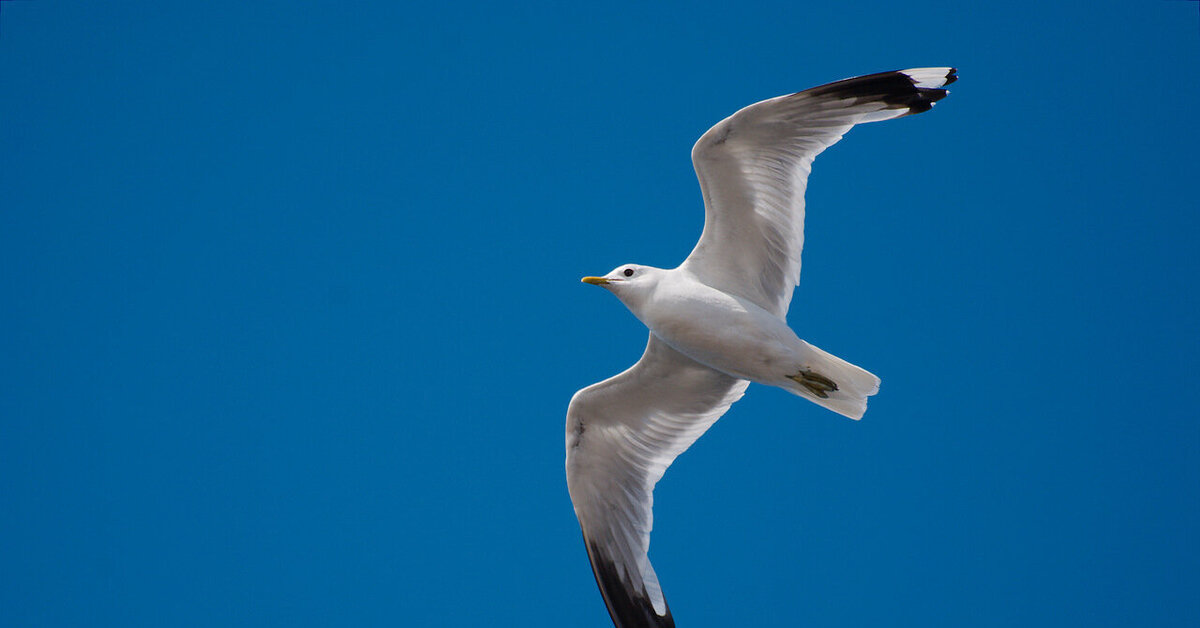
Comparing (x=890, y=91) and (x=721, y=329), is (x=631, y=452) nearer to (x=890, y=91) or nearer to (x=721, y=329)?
(x=721, y=329)

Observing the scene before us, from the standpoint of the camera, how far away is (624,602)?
627 centimetres

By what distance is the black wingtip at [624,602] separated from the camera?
6.25m

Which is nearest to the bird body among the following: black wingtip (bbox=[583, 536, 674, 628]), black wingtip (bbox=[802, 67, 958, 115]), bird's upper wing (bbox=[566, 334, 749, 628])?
bird's upper wing (bbox=[566, 334, 749, 628])

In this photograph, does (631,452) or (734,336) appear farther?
(631,452)

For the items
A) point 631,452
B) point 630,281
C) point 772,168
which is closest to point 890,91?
point 772,168

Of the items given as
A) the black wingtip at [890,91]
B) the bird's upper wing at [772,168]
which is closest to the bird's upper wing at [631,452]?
the bird's upper wing at [772,168]

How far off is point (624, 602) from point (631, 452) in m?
0.88

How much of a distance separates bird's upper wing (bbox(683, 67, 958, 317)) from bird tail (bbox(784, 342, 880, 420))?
0.45m

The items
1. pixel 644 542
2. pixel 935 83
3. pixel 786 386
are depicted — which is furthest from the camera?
pixel 644 542

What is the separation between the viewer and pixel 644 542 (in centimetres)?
633

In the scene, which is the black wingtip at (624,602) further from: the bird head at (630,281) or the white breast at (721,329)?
the bird head at (630,281)

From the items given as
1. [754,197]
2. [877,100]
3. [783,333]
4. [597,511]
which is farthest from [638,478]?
[877,100]

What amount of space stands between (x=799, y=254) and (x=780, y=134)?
2.39 ft

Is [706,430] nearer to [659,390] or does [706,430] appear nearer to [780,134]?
[659,390]
